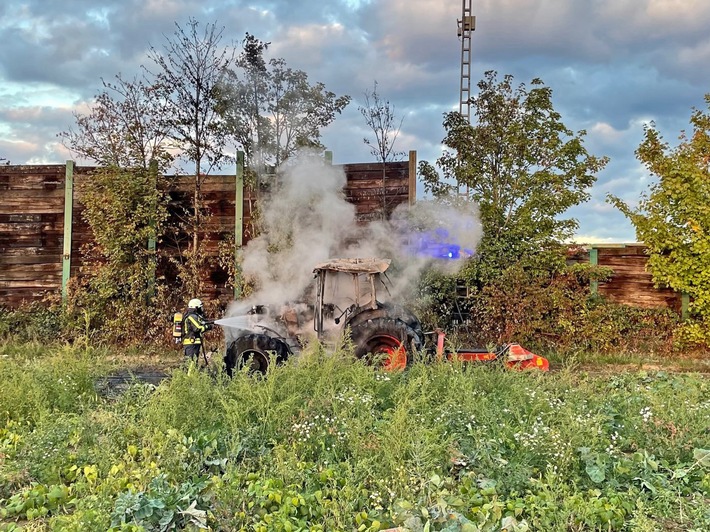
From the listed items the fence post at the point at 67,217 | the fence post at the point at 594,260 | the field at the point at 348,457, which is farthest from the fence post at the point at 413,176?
the fence post at the point at 67,217

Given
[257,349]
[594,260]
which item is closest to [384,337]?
[257,349]

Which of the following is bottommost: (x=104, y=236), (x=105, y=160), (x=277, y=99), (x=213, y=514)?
(x=213, y=514)

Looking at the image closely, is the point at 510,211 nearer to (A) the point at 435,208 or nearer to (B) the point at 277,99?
(A) the point at 435,208

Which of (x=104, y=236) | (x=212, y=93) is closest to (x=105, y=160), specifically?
(x=104, y=236)

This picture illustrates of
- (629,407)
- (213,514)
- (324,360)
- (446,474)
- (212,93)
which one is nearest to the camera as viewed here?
(213,514)

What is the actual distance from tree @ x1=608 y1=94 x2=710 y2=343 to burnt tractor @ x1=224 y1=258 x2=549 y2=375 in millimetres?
5386

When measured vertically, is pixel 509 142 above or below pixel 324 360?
above

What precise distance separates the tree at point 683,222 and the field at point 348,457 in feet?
22.3

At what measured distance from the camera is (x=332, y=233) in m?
13.0

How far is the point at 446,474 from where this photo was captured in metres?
4.70

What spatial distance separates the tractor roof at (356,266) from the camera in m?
9.35

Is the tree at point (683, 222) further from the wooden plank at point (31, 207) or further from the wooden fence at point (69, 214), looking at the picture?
the wooden plank at point (31, 207)

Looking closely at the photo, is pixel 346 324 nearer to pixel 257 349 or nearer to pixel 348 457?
pixel 257 349

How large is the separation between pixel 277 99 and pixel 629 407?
10622mm
